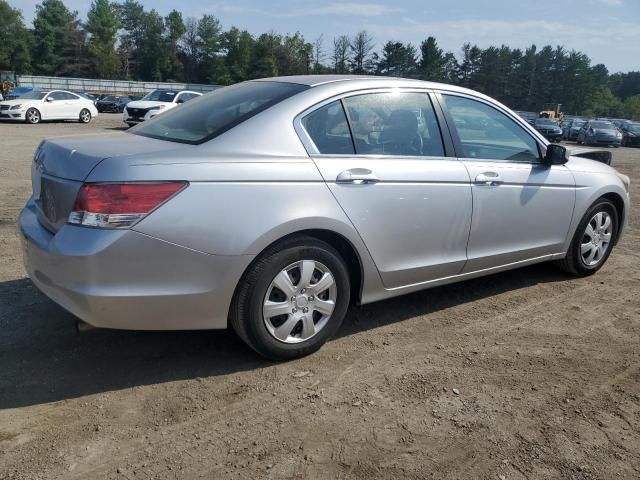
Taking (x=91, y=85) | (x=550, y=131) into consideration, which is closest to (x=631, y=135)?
(x=550, y=131)

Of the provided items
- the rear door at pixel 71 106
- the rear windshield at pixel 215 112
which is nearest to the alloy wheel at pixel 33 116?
the rear door at pixel 71 106

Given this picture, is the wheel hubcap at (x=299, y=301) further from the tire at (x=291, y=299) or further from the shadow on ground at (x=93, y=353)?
the shadow on ground at (x=93, y=353)

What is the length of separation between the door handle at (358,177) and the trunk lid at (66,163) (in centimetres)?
98

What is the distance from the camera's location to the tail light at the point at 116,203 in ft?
8.96

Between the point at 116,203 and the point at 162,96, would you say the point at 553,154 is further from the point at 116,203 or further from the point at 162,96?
the point at 162,96

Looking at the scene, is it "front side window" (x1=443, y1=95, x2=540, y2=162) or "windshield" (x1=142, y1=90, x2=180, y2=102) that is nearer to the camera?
"front side window" (x1=443, y1=95, x2=540, y2=162)

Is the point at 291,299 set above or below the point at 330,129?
below

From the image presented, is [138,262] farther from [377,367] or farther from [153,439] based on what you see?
[377,367]

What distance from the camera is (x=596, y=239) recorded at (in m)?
5.15

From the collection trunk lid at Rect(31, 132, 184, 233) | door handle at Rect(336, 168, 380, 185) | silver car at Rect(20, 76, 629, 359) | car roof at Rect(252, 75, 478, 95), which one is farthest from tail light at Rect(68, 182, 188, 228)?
car roof at Rect(252, 75, 478, 95)

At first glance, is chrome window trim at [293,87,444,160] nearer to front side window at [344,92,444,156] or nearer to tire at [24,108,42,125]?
front side window at [344,92,444,156]

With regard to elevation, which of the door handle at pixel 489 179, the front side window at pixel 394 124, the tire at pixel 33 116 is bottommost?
the tire at pixel 33 116

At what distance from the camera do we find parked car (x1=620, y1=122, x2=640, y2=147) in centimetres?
3241

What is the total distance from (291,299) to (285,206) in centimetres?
55
